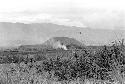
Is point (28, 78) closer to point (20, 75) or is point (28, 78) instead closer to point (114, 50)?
point (20, 75)

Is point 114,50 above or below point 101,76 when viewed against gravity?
above

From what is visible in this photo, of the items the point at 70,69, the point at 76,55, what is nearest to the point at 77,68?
the point at 70,69

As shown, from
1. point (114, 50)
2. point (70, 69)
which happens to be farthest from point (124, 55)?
point (70, 69)

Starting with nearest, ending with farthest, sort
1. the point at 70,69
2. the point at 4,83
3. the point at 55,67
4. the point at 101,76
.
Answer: the point at 4,83 → the point at 101,76 → the point at 70,69 → the point at 55,67

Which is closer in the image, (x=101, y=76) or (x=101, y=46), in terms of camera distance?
(x=101, y=76)

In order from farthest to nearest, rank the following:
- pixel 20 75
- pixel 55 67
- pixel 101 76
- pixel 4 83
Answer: pixel 55 67 < pixel 101 76 < pixel 20 75 < pixel 4 83

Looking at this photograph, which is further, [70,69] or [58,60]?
[58,60]

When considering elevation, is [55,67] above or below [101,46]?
below

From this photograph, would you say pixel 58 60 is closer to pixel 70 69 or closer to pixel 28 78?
pixel 70 69

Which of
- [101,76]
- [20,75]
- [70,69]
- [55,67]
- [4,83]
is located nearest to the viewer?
[4,83]
